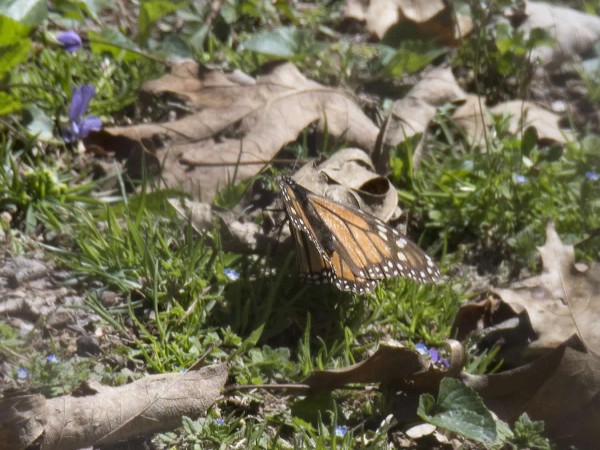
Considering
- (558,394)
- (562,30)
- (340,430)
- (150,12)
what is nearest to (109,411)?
(340,430)

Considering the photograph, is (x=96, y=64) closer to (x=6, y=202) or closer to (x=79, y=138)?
(x=79, y=138)

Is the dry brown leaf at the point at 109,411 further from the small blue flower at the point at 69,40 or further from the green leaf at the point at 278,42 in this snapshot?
the green leaf at the point at 278,42

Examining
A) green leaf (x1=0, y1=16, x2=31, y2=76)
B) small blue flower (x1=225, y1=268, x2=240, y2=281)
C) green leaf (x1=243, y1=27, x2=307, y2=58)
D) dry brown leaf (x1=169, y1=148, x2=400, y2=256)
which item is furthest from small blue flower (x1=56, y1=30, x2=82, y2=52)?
small blue flower (x1=225, y1=268, x2=240, y2=281)

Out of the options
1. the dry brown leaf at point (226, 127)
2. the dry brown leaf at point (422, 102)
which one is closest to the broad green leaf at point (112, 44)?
→ the dry brown leaf at point (226, 127)

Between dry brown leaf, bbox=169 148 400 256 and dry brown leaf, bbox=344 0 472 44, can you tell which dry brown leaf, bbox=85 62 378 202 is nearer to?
dry brown leaf, bbox=169 148 400 256

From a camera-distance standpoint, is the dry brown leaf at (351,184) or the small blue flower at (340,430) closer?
the small blue flower at (340,430)

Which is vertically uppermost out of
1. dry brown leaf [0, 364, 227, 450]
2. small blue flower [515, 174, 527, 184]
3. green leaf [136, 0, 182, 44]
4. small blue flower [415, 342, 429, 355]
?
green leaf [136, 0, 182, 44]
